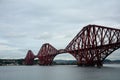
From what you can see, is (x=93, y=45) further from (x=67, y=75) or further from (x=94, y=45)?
(x=67, y=75)

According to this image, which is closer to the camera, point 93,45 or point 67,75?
point 67,75

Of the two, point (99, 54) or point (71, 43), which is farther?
point (71, 43)

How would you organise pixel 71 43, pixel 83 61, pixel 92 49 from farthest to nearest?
pixel 71 43 < pixel 83 61 < pixel 92 49

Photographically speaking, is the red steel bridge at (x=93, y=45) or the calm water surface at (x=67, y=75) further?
the red steel bridge at (x=93, y=45)

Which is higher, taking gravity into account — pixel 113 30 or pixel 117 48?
pixel 113 30

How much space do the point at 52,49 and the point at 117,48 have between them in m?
93.0

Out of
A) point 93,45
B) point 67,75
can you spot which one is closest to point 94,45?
point 93,45

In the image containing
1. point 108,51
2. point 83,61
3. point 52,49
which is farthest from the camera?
point 52,49

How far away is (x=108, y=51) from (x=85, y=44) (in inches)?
693

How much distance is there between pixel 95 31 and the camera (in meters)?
116

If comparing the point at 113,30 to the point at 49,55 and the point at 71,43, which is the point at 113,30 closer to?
the point at 71,43

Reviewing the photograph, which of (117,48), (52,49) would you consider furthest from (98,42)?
(52,49)

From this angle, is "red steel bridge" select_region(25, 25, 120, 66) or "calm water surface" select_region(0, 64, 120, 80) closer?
"calm water surface" select_region(0, 64, 120, 80)

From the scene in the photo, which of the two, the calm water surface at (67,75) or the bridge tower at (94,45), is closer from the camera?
the calm water surface at (67,75)
